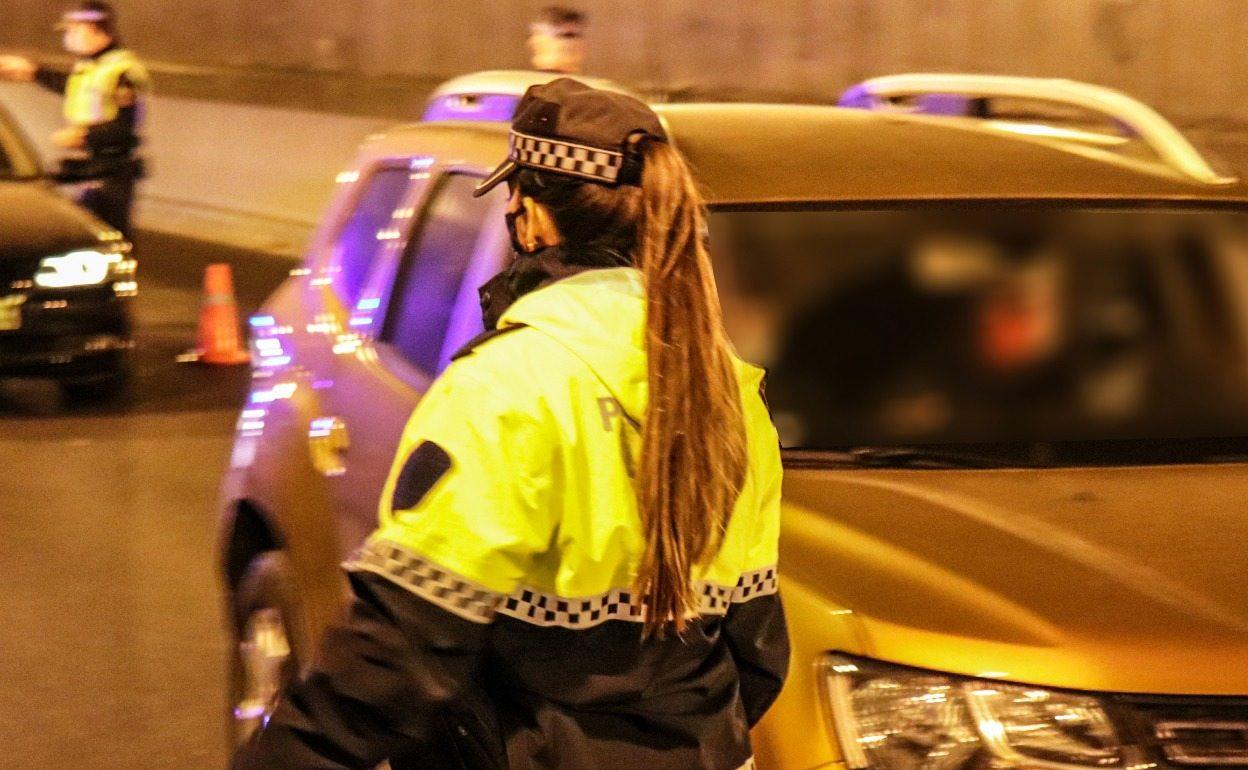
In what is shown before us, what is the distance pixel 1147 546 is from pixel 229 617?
2.44 metres

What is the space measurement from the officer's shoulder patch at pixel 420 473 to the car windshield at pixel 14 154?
8540 millimetres

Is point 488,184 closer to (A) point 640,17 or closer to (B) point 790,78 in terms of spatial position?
(B) point 790,78

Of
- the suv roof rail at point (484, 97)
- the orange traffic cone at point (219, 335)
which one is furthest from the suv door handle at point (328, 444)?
the orange traffic cone at point (219, 335)

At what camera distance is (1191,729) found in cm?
285

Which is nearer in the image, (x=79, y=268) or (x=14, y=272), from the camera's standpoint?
(x=14, y=272)

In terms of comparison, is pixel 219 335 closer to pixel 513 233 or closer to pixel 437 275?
pixel 437 275

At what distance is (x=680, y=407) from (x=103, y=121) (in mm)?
9080

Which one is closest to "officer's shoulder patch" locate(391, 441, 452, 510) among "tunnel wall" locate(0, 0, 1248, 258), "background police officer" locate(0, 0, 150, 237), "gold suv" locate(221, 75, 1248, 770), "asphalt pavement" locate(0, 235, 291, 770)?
"gold suv" locate(221, 75, 1248, 770)

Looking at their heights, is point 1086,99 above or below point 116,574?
above

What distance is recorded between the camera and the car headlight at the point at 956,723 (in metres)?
2.83

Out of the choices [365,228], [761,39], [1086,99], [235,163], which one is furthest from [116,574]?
[235,163]

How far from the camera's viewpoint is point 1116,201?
14.0 feet

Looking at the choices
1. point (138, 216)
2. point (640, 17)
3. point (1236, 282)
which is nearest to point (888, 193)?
point (1236, 282)

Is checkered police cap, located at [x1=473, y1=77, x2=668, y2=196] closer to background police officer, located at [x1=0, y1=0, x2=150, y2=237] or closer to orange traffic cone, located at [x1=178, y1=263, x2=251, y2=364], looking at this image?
background police officer, located at [x1=0, y1=0, x2=150, y2=237]
